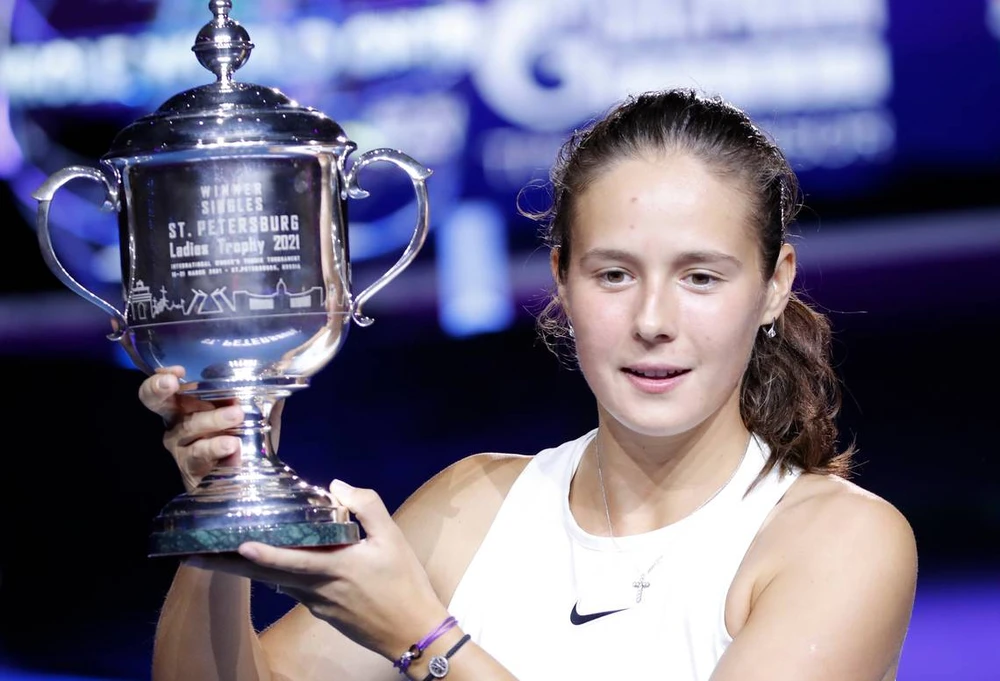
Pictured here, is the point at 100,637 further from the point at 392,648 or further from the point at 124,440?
the point at 392,648

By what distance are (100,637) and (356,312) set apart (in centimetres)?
211

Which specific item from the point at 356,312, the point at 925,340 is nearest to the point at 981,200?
the point at 925,340

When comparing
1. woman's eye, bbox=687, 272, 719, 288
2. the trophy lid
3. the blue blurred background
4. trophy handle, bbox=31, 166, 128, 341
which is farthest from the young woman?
the blue blurred background

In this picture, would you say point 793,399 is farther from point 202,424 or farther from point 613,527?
point 202,424

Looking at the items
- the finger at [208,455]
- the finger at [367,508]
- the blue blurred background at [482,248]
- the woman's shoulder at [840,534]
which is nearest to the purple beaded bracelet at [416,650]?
the finger at [367,508]

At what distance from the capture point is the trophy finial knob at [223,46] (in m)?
1.58

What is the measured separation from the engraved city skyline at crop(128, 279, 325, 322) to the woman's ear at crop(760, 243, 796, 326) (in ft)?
1.71

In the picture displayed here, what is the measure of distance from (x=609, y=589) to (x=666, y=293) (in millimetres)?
364

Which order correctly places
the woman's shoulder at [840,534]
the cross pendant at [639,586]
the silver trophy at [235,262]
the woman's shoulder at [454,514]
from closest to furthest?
the silver trophy at [235,262]
the woman's shoulder at [840,534]
the cross pendant at [639,586]
the woman's shoulder at [454,514]

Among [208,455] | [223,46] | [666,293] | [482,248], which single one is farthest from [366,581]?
[482,248]

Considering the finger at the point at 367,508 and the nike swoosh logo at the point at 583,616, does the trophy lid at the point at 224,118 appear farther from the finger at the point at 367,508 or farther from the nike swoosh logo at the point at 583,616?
the nike swoosh logo at the point at 583,616

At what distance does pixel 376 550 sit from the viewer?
1459 millimetres

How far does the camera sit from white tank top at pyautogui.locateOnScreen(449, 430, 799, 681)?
1696mm

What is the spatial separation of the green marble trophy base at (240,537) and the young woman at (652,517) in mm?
26
